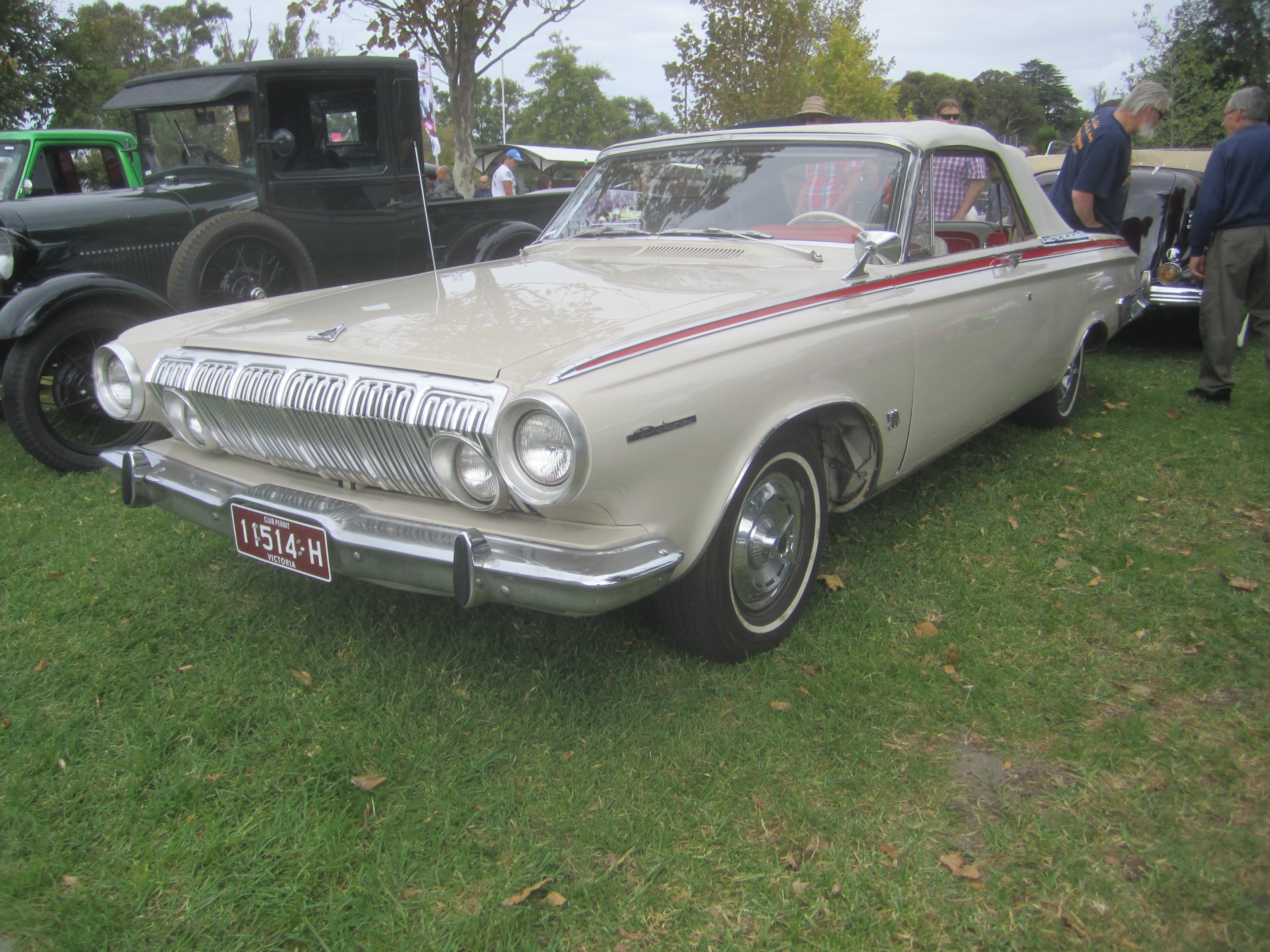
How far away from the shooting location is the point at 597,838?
6.72 feet

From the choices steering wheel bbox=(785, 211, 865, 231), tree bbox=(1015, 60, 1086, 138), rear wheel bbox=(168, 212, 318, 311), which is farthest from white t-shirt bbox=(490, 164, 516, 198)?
tree bbox=(1015, 60, 1086, 138)

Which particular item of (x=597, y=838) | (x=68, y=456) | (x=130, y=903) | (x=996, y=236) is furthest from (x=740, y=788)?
(x=68, y=456)

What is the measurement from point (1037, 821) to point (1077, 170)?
459cm

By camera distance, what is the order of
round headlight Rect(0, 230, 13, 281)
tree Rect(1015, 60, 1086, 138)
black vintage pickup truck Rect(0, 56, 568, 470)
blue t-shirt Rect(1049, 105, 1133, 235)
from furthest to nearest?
1. tree Rect(1015, 60, 1086, 138)
2. blue t-shirt Rect(1049, 105, 1133, 235)
3. round headlight Rect(0, 230, 13, 281)
4. black vintage pickup truck Rect(0, 56, 568, 470)

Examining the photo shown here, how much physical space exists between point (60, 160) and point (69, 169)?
10 centimetres

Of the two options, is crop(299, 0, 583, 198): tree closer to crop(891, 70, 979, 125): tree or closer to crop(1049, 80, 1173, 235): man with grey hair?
crop(1049, 80, 1173, 235): man with grey hair

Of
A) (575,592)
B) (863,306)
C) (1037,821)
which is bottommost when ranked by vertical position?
(1037,821)

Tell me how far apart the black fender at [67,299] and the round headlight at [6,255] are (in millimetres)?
162

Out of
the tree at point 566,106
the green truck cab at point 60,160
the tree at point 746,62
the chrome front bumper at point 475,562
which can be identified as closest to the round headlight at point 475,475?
→ the chrome front bumper at point 475,562

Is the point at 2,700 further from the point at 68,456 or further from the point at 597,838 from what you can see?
the point at 68,456

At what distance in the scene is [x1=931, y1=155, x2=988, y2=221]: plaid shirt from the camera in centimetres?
358

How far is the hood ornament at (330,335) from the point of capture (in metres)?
2.46

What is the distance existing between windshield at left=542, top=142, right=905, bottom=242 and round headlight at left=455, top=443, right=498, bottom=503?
5.39ft

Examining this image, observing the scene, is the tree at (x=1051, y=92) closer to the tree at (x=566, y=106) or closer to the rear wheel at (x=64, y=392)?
the tree at (x=566, y=106)
